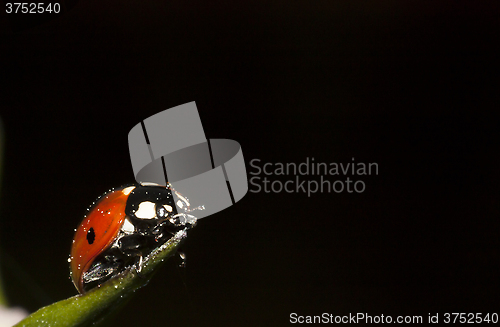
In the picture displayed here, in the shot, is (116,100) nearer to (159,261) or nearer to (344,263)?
(159,261)

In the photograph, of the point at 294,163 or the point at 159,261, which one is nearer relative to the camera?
the point at 159,261

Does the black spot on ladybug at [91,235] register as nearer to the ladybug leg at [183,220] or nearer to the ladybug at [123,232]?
the ladybug at [123,232]

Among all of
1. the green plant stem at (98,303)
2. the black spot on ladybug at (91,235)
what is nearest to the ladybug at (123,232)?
the black spot on ladybug at (91,235)

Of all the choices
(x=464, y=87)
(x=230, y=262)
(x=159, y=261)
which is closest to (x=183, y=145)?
(x=230, y=262)

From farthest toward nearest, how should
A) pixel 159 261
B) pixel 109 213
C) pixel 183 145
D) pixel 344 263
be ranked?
1. pixel 344 263
2. pixel 183 145
3. pixel 109 213
4. pixel 159 261

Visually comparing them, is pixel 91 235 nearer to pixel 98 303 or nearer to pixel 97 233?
pixel 97 233

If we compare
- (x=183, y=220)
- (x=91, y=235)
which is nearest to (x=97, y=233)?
(x=91, y=235)
